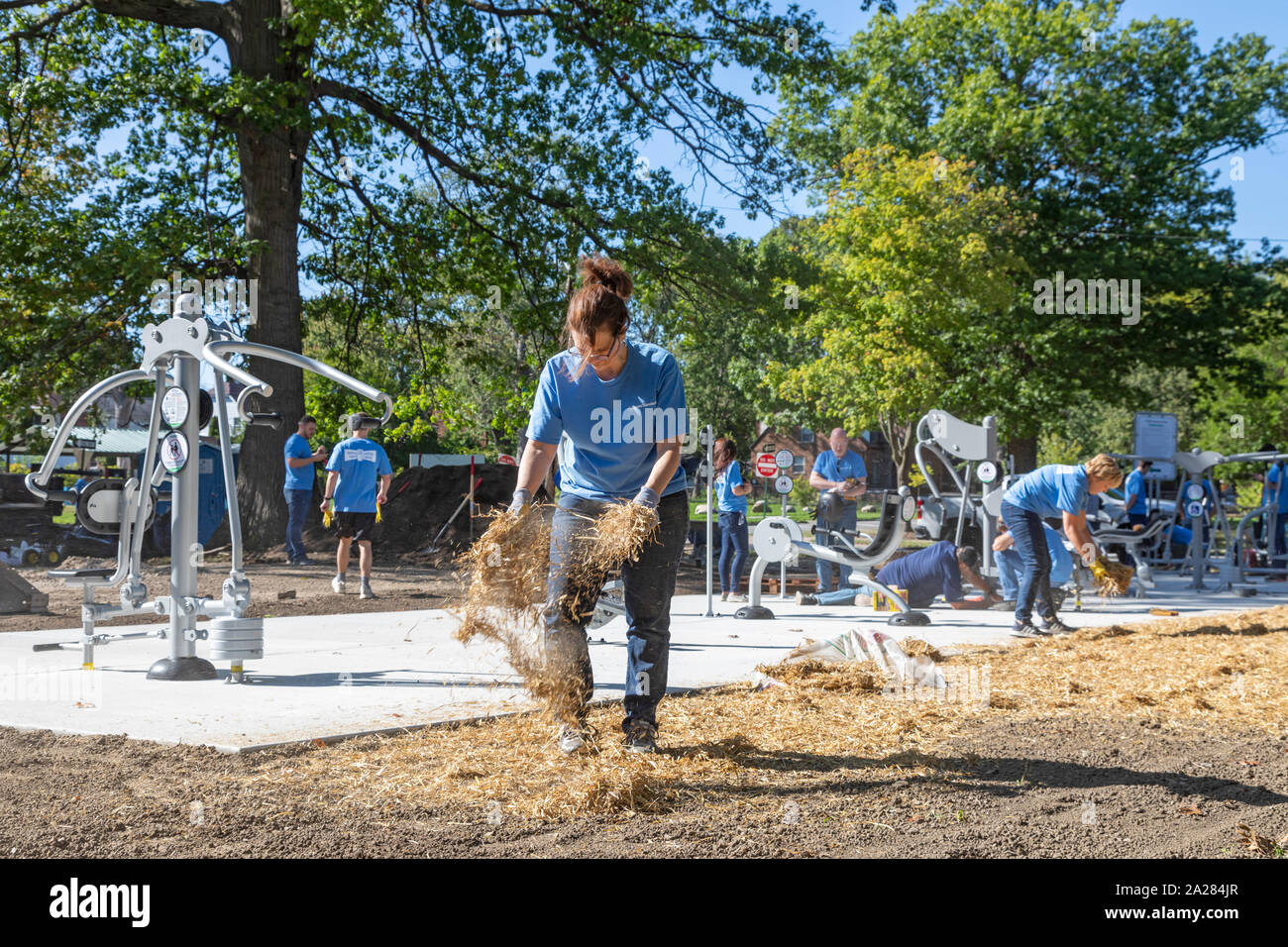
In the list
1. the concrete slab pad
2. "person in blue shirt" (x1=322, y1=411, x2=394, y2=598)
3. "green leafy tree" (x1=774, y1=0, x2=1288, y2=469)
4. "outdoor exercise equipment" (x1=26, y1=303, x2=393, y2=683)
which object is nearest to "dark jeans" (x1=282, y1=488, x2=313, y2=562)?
"person in blue shirt" (x1=322, y1=411, x2=394, y2=598)

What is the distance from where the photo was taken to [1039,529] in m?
9.07

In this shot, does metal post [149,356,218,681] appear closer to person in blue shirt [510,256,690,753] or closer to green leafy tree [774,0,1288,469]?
person in blue shirt [510,256,690,753]

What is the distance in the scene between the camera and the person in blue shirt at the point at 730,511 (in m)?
11.3

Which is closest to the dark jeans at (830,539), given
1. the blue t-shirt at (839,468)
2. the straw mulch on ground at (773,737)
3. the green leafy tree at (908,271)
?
the blue t-shirt at (839,468)

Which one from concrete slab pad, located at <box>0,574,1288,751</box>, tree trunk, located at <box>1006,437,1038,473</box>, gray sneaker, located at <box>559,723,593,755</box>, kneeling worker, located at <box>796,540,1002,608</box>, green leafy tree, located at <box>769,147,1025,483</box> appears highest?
green leafy tree, located at <box>769,147,1025,483</box>

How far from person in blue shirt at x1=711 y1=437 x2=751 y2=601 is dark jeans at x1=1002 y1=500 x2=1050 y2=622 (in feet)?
9.53

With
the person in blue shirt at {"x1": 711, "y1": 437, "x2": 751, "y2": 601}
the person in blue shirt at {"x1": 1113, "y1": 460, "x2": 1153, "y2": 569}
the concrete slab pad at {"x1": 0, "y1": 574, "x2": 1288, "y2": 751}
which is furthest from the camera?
the person in blue shirt at {"x1": 1113, "y1": 460, "x2": 1153, "y2": 569}

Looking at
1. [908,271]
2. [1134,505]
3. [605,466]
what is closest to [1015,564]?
[1134,505]

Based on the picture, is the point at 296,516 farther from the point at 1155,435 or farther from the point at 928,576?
the point at 1155,435

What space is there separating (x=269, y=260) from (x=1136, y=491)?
1305cm

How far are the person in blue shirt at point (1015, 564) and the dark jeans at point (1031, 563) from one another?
3.35ft

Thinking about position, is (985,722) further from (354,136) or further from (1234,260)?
(1234,260)

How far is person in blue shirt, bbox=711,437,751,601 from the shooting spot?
11289mm

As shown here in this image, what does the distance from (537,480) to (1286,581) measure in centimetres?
1500
